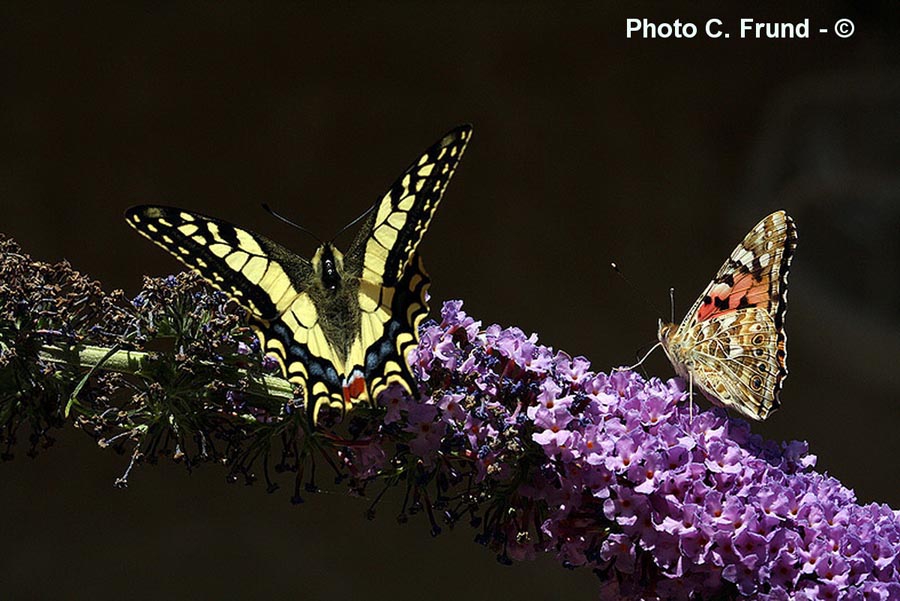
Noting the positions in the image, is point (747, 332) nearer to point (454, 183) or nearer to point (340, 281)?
point (340, 281)

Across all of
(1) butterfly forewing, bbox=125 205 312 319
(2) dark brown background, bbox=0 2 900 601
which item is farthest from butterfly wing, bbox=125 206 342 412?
(2) dark brown background, bbox=0 2 900 601

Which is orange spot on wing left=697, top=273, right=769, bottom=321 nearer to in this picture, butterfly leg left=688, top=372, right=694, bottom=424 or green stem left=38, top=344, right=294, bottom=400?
butterfly leg left=688, top=372, right=694, bottom=424

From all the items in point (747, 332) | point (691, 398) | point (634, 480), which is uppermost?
point (747, 332)

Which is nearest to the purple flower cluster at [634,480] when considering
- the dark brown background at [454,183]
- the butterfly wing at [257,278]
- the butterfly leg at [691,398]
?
the butterfly leg at [691,398]

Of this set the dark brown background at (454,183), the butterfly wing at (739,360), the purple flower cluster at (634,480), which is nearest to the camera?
the purple flower cluster at (634,480)

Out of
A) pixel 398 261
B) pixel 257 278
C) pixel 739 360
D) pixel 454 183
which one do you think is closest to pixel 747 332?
pixel 739 360

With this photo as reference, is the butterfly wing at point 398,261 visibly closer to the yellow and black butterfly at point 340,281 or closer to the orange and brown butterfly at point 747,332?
the yellow and black butterfly at point 340,281
